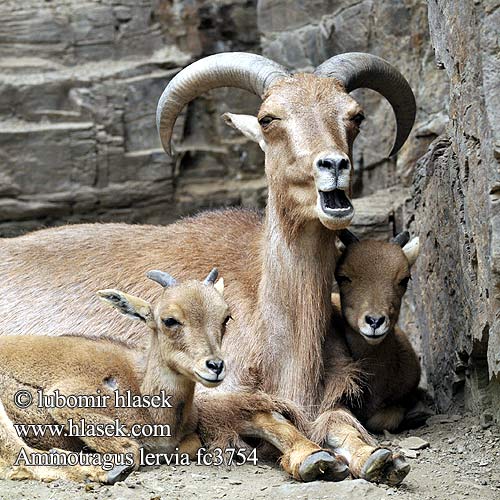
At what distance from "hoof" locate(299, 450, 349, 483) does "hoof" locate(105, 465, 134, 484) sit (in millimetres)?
1103

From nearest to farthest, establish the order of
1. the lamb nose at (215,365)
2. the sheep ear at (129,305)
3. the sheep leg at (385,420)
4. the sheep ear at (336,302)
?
the lamb nose at (215,365), the sheep ear at (129,305), the sheep leg at (385,420), the sheep ear at (336,302)

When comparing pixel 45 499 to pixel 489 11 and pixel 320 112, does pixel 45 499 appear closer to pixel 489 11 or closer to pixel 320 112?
pixel 320 112

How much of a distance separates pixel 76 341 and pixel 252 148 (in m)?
6.83

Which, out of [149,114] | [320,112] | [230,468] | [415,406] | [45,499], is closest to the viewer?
[45,499]

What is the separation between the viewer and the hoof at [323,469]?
7.32m

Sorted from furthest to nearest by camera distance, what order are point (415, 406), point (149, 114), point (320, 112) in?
1. point (149, 114)
2. point (415, 406)
3. point (320, 112)

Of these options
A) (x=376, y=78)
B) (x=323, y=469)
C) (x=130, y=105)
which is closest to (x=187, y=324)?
(x=323, y=469)

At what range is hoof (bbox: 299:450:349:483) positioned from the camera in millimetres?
7324

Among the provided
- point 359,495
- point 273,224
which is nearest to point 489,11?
point 273,224

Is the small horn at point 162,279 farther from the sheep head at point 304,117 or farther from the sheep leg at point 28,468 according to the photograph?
the sheep leg at point 28,468

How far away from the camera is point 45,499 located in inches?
269

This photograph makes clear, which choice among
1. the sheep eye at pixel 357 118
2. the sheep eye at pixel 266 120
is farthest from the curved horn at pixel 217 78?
the sheep eye at pixel 357 118

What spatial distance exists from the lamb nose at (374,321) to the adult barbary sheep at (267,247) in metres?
0.36

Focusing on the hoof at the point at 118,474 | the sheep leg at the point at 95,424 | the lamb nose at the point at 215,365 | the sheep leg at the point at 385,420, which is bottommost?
the sheep leg at the point at 385,420
